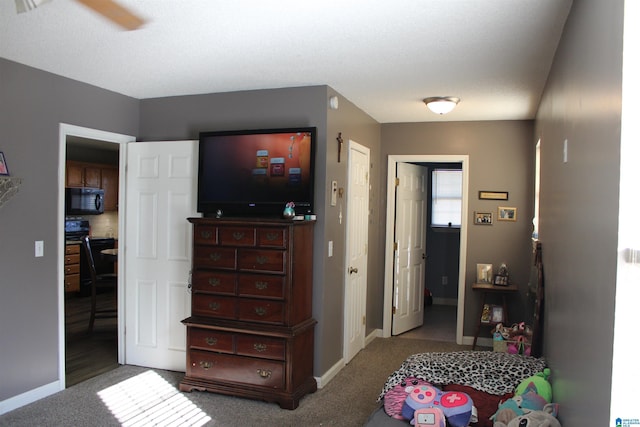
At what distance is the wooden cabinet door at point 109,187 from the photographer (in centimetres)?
797

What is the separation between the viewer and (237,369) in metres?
3.79

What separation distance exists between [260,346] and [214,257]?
0.77 m

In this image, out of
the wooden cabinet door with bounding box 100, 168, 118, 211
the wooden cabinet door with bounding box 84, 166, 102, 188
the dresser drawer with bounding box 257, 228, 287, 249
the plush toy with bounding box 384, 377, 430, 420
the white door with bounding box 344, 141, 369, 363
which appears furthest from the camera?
the wooden cabinet door with bounding box 100, 168, 118, 211

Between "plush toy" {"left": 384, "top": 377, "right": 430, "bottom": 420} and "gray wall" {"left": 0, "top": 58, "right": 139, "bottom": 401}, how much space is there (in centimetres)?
260

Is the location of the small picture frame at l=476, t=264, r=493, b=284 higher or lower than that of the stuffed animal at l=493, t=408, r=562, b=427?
higher

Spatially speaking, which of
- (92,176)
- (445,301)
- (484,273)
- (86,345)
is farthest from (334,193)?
(92,176)

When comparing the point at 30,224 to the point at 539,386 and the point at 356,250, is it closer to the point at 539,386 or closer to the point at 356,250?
the point at 356,250

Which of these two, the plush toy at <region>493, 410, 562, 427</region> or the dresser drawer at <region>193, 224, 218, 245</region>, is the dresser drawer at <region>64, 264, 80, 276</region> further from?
the plush toy at <region>493, 410, 562, 427</region>

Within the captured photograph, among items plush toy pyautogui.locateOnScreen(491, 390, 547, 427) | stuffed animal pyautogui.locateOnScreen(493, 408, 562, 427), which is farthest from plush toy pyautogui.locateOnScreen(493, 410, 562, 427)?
plush toy pyautogui.locateOnScreen(491, 390, 547, 427)

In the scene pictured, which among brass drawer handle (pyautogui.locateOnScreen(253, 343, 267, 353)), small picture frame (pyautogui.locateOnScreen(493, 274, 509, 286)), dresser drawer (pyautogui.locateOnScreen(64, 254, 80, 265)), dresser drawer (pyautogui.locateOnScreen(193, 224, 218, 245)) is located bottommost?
brass drawer handle (pyautogui.locateOnScreen(253, 343, 267, 353))

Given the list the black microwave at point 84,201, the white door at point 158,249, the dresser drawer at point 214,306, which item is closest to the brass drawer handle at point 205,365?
the dresser drawer at point 214,306

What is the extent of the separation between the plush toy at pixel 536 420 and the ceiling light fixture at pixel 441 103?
2.79m

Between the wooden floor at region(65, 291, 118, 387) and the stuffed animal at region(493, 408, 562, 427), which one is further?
the wooden floor at region(65, 291, 118, 387)

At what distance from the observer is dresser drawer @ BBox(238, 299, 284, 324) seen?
3684 mm
